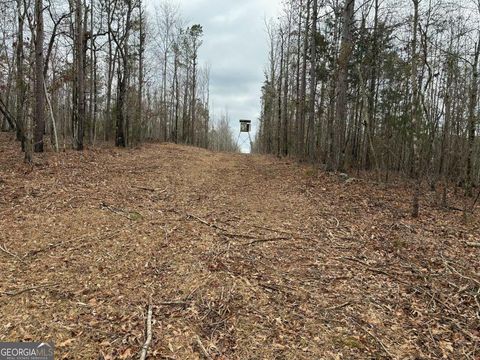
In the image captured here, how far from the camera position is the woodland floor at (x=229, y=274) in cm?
317

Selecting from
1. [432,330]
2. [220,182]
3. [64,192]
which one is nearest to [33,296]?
[64,192]

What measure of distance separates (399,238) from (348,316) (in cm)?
271

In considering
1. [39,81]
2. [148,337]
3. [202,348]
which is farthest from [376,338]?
[39,81]

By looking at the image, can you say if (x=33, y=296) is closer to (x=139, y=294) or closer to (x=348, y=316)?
(x=139, y=294)

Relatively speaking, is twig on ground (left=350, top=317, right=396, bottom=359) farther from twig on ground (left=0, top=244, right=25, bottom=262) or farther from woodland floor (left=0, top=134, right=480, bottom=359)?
twig on ground (left=0, top=244, right=25, bottom=262)

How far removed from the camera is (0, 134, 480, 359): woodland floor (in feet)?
10.4

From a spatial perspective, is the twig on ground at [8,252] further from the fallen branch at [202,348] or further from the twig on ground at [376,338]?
the twig on ground at [376,338]

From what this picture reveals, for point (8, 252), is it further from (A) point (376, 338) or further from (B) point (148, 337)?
(A) point (376, 338)

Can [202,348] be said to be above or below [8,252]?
below

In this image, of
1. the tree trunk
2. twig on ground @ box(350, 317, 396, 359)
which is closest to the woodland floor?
twig on ground @ box(350, 317, 396, 359)

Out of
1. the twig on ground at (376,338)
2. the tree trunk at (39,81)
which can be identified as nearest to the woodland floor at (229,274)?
the twig on ground at (376,338)

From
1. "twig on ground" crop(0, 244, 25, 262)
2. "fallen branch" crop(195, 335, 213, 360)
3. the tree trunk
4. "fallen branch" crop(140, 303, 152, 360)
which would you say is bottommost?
"fallen branch" crop(195, 335, 213, 360)

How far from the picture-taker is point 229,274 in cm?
432

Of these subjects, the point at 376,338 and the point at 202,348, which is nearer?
the point at 202,348
